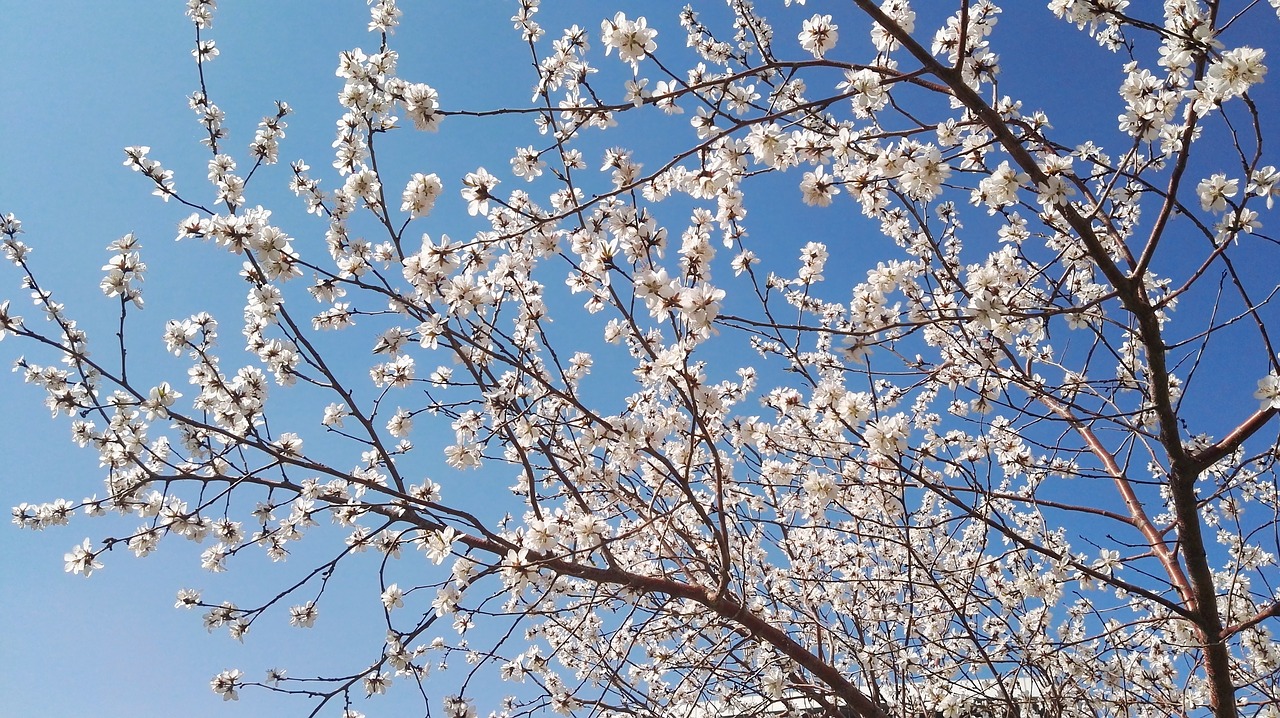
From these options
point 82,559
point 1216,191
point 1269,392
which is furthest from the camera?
point 82,559

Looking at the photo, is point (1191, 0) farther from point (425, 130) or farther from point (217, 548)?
point (217, 548)

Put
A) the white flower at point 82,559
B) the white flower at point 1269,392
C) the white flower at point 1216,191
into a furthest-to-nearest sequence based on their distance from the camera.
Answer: the white flower at point 82,559 < the white flower at point 1269,392 < the white flower at point 1216,191

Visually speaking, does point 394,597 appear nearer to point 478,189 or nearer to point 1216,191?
point 478,189

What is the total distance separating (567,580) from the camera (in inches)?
157

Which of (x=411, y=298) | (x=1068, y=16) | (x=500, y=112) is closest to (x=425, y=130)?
(x=500, y=112)

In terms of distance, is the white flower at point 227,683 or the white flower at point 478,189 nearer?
the white flower at point 478,189

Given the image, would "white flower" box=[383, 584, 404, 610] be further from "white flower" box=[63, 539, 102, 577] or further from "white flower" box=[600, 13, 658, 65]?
"white flower" box=[600, 13, 658, 65]

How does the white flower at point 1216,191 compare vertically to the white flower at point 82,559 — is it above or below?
above

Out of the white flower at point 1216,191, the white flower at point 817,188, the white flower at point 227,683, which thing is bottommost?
the white flower at point 227,683

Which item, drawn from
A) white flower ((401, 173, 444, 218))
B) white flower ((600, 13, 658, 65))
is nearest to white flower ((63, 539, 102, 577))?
white flower ((401, 173, 444, 218))

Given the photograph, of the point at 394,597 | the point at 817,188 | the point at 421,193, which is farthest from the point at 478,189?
the point at 394,597

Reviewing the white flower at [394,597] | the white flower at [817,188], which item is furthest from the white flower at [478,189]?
the white flower at [394,597]

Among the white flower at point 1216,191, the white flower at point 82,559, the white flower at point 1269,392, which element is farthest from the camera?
the white flower at point 82,559

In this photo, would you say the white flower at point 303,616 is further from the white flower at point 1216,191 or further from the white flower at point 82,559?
the white flower at point 1216,191
